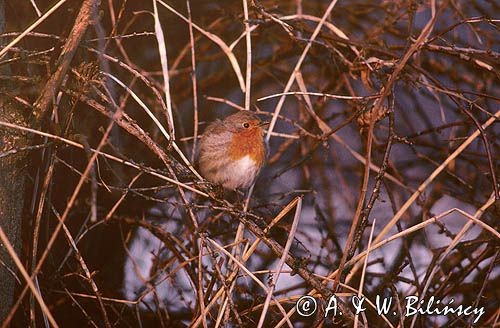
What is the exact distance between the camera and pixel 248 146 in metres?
2.90

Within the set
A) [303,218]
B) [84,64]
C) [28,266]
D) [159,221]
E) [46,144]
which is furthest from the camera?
[303,218]

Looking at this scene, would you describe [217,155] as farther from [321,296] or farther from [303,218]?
[321,296]

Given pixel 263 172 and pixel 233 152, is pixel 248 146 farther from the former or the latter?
pixel 263 172

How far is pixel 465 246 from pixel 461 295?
35 centimetres

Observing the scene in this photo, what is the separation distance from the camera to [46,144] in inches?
68.0

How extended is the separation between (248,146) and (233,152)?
0.08 m

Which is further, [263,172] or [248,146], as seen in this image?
[263,172]

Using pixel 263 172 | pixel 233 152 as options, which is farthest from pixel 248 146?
pixel 263 172

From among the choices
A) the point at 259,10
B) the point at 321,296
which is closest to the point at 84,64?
the point at 259,10

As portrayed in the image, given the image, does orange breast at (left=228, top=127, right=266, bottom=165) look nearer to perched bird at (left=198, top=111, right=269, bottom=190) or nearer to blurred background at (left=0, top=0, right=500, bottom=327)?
perched bird at (left=198, top=111, right=269, bottom=190)

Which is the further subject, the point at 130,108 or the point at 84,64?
the point at 130,108

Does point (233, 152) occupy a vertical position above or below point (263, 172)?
above

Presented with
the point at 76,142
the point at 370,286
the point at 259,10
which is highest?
the point at 259,10

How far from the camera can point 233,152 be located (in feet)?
9.59
